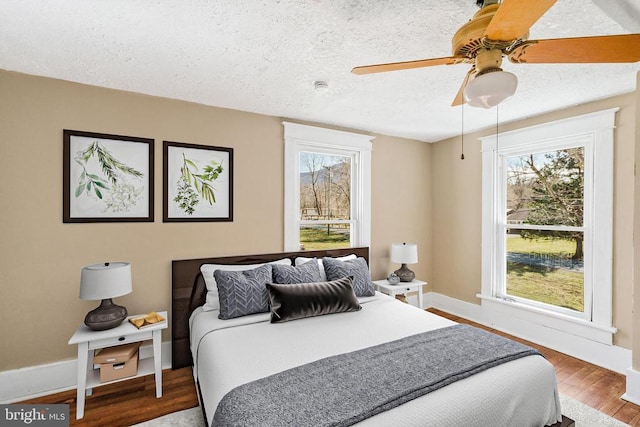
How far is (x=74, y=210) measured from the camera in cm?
252

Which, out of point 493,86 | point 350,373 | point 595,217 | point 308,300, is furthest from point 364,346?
point 595,217

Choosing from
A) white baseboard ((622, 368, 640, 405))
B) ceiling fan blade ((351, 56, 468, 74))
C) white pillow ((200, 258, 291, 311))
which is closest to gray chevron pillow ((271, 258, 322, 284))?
white pillow ((200, 258, 291, 311))

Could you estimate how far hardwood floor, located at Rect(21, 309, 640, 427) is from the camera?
218cm

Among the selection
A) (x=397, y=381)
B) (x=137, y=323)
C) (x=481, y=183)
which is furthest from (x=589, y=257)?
(x=137, y=323)

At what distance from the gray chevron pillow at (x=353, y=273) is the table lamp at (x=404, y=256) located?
0.85 meters

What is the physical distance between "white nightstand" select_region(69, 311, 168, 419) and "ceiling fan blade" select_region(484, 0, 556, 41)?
9.11ft

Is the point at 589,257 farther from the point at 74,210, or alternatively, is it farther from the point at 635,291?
the point at 74,210

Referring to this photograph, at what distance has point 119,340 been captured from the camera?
7.54 ft

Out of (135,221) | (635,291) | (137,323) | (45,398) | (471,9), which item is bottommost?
(45,398)

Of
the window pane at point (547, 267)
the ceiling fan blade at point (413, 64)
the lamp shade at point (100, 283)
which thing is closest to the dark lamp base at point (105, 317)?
the lamp shade at point (100, 283)

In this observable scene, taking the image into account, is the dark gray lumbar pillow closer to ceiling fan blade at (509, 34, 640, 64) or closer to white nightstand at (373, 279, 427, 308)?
white nightstand at (373, 279, 427, 308)

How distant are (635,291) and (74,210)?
176 inches

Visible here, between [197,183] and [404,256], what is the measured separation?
99.6 inches

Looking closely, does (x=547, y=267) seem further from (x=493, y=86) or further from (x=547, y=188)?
(x=493, y=86)
